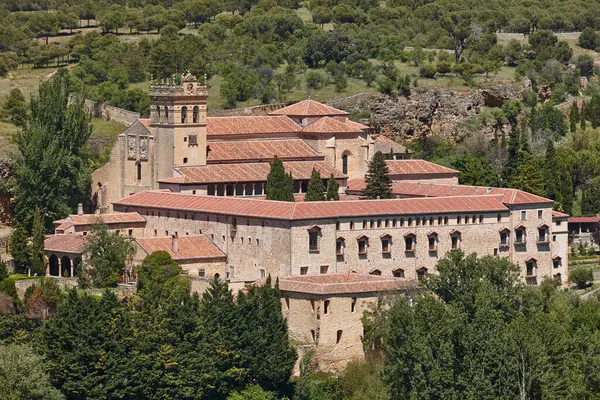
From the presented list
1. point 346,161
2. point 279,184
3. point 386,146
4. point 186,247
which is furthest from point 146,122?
point 386,146

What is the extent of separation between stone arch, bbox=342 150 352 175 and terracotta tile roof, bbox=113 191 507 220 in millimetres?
11825

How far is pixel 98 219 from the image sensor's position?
317ft

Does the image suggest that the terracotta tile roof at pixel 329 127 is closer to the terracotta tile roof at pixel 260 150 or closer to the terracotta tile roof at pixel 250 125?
the terracotta tile roof at pixel 250 125

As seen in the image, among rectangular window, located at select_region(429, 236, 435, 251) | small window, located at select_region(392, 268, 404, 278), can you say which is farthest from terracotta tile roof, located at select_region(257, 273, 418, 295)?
rectangular window, located at select_region(429, 236, 435, 251)

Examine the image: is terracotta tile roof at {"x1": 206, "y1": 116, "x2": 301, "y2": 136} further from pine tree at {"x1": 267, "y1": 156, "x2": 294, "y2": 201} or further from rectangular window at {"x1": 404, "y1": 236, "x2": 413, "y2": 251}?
rectangular window at {"x1": 404, "y1": 236, "x2": 413, "y2": 251}

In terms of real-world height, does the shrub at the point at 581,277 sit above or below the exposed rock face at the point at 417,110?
below

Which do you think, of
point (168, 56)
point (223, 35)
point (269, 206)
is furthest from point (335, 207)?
point (223, 35)

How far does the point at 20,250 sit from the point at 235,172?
13422 millimetres

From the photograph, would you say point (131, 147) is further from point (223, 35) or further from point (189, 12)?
point (189, 12)

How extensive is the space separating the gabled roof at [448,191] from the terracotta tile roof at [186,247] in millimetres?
12792

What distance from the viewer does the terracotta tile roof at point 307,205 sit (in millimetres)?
92125

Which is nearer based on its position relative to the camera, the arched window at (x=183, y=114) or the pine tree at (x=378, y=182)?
the pine tree at (x=378, y=182)

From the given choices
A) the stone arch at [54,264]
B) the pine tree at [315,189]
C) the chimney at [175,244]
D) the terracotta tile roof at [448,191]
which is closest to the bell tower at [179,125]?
the pine tree at [315,189]

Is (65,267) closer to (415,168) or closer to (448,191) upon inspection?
(448,191)
